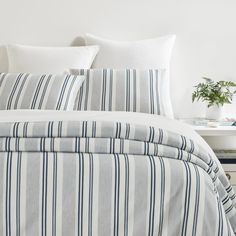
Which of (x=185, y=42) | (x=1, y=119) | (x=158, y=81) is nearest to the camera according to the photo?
(x=1, y=119)

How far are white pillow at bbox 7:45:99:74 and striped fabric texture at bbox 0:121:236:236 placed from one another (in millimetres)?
1433

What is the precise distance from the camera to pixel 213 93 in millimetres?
3205

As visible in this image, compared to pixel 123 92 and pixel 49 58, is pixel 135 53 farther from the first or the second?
pixel 49 58

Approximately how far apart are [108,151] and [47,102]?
1.11 metres

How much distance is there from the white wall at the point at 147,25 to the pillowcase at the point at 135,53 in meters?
0.15

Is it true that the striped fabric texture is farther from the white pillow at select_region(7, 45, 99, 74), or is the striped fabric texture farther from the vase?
the vase

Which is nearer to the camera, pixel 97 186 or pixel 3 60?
pixel 97 186

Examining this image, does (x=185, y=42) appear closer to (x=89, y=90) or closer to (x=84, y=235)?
(x=89, y=90)

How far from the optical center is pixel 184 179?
5.43ft

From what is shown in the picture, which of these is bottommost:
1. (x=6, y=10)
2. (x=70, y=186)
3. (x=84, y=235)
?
(x=84, y=235)

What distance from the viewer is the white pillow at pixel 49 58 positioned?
10.2 ft

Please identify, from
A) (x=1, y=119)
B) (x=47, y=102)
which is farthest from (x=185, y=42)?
(x=1, y=119)

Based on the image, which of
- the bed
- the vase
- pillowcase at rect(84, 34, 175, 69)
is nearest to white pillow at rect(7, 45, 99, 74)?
pillowcase at rect(84, 34, 175, 69)

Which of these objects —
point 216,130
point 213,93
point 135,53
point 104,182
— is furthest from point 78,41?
point 104,182
